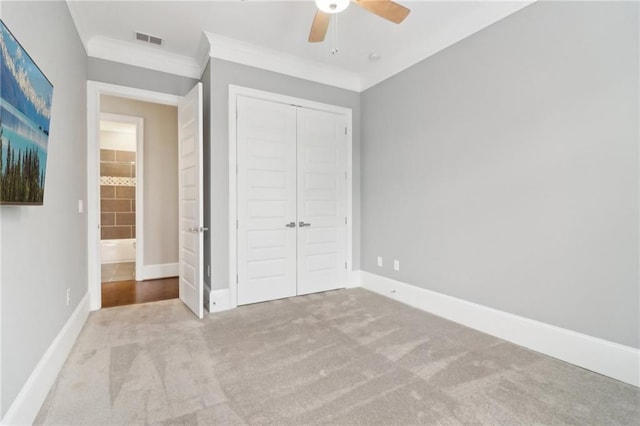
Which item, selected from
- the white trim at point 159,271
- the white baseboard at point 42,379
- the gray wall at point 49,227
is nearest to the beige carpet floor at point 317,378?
the white baseboard at point 42,379

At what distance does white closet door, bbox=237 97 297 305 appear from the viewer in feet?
11.2

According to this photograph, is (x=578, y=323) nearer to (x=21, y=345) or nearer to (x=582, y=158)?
(x=582, y=158)

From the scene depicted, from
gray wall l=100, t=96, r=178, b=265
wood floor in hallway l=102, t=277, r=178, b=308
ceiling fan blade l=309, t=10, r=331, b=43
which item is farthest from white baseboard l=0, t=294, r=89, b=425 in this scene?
ceiling fan blade l=309, t=10, r=331, b=43

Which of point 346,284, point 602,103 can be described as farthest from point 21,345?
point 602,103

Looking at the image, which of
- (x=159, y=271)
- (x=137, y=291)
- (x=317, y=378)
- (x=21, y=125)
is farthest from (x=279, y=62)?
(x=159, y=271)

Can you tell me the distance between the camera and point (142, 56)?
3371mm

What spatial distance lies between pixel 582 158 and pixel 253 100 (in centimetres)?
305

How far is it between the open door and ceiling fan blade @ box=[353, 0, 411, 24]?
5.88 ft

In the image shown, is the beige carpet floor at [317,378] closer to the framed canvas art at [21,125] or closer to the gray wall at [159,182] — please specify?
the framed canvas art at [21,125]

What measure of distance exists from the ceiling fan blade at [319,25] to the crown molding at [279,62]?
1.22 meters

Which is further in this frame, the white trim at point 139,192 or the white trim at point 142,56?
the white trim at point 139,192

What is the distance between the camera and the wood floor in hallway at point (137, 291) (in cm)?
362

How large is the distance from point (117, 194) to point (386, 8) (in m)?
6.25

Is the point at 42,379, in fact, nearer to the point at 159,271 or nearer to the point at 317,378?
the point at 317,378
